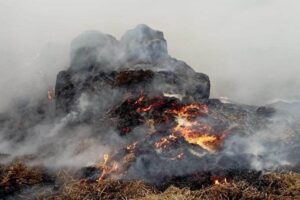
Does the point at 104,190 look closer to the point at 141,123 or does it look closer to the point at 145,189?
the point at 145,189

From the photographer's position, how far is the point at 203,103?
32438 mm

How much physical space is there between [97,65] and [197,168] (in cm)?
1124

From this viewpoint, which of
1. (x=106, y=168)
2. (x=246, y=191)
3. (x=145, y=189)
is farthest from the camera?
(x=106, y=168)

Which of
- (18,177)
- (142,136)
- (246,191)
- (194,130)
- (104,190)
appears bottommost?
(18,177)

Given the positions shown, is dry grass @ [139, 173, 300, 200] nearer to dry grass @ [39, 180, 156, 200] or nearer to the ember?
the ember

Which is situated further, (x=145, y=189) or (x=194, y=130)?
(x=194, y=130)

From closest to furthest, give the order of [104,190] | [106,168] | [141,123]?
[104,190] < [106,168] < [141,123]

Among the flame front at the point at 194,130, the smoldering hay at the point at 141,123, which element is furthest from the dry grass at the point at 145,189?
the flame front at the point at 194,130

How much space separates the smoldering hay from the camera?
28.0 metres

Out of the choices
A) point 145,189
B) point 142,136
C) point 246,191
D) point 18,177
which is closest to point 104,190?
point 145,189

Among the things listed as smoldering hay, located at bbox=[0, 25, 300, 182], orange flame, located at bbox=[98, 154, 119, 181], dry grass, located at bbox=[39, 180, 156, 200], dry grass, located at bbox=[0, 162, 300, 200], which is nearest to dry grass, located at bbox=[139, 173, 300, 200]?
dry grass, located at bbox=[0, 162, 300, 200]

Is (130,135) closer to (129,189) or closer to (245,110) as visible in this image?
(129,189)

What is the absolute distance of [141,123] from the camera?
30.1 meters

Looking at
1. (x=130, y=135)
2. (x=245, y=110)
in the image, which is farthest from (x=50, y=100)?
(x=245, y=110)
